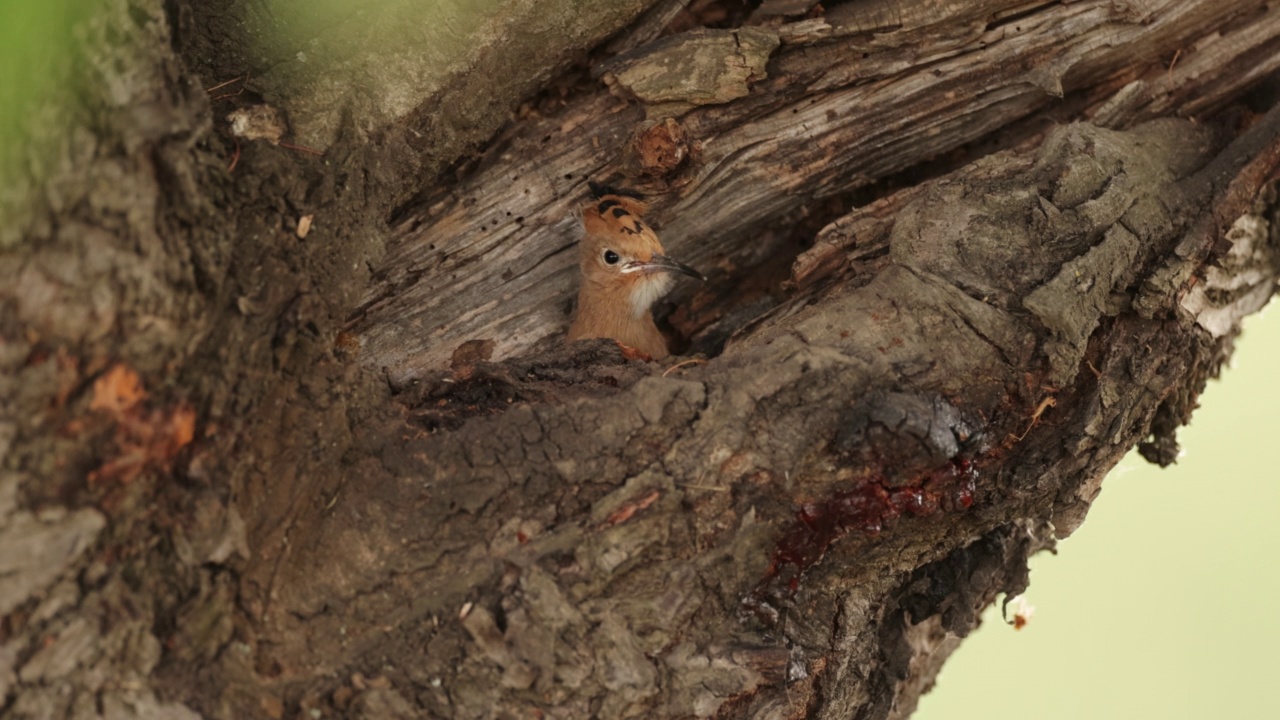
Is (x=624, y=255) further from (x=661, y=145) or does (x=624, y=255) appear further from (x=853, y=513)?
(x=853, y=513)

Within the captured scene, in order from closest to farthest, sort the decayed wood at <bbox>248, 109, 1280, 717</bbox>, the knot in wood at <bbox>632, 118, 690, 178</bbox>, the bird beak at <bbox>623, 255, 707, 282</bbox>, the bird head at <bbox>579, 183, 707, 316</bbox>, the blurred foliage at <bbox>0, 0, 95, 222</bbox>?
the blurred foliage at <bbox>0, 0, 95, 222</bbox>
the decayed wood at <bbox>248, 109, 1280, 717</bbox>
the knot in wood at <bbox>632, 118, 690, 178</bbox>
the bird head at <bbox>579, 183, 707, 316</bbox>
the bird beak at <bbox>623, 255, 707, 282</bbox>

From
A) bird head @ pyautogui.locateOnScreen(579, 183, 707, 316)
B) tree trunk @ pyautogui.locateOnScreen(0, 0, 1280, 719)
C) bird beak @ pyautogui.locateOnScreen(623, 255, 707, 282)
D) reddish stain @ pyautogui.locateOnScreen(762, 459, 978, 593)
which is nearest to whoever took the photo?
tree trunk @ pyautogui.locateOnScreen(0, 0, 1280, 719)

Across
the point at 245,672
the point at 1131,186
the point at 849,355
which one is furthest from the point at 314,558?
the point at 1131,186

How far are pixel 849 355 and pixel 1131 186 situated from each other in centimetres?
161

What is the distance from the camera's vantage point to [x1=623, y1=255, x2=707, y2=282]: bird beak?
5805 millimetres

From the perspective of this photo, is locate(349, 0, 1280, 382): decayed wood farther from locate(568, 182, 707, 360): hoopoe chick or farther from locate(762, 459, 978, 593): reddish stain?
locate(762, 459, 978, 593): reddish stain

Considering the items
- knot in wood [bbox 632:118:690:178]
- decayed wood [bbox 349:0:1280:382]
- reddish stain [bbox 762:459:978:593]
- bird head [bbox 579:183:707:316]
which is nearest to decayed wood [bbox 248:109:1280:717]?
reddish stain [bbox 762:459:978:593]

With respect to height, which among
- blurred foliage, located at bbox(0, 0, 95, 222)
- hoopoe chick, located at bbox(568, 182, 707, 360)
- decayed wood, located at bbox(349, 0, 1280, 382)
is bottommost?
hoopoe chick, located at bbox(568, 182, 707, 360)

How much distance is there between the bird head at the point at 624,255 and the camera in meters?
5.47

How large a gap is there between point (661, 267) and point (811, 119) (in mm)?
1287

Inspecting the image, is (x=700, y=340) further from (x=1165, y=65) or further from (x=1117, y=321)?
(x=1165, y=65)

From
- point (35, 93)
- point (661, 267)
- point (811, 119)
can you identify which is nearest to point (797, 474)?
point (811, 119)

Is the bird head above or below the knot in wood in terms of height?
below

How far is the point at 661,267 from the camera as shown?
6.00 meters
